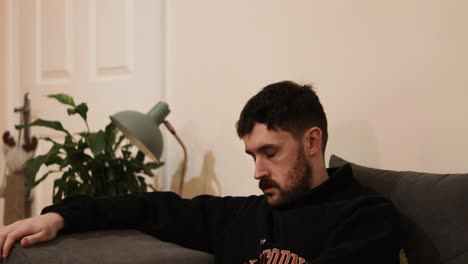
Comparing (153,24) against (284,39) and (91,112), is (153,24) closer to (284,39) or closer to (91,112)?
(91,112)

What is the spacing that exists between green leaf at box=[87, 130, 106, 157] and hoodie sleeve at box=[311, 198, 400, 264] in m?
1.06

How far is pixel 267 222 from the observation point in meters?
1.26

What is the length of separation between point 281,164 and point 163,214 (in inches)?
13.7

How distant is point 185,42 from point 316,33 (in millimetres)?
662

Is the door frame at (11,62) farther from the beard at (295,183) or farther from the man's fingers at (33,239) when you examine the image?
the beard at (295,183)

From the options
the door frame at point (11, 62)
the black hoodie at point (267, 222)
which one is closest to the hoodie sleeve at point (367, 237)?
the black hoodie at point (267, 222)

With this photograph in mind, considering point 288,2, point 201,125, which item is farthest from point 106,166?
point 288,2

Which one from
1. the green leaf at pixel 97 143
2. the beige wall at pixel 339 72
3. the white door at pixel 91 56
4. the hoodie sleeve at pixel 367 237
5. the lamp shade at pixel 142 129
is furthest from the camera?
the white door at pixel 91 56

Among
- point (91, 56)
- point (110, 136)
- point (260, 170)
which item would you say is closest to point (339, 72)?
point (260, 170)

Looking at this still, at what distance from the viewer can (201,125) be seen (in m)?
2.04

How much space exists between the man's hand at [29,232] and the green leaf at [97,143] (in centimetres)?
72

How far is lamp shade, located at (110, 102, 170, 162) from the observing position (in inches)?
67.7

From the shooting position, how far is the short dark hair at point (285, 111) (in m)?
1.22

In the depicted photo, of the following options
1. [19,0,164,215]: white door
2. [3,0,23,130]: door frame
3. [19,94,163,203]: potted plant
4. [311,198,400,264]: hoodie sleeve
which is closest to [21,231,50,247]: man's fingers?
[311,198,400,264]: hoodie sleeve
